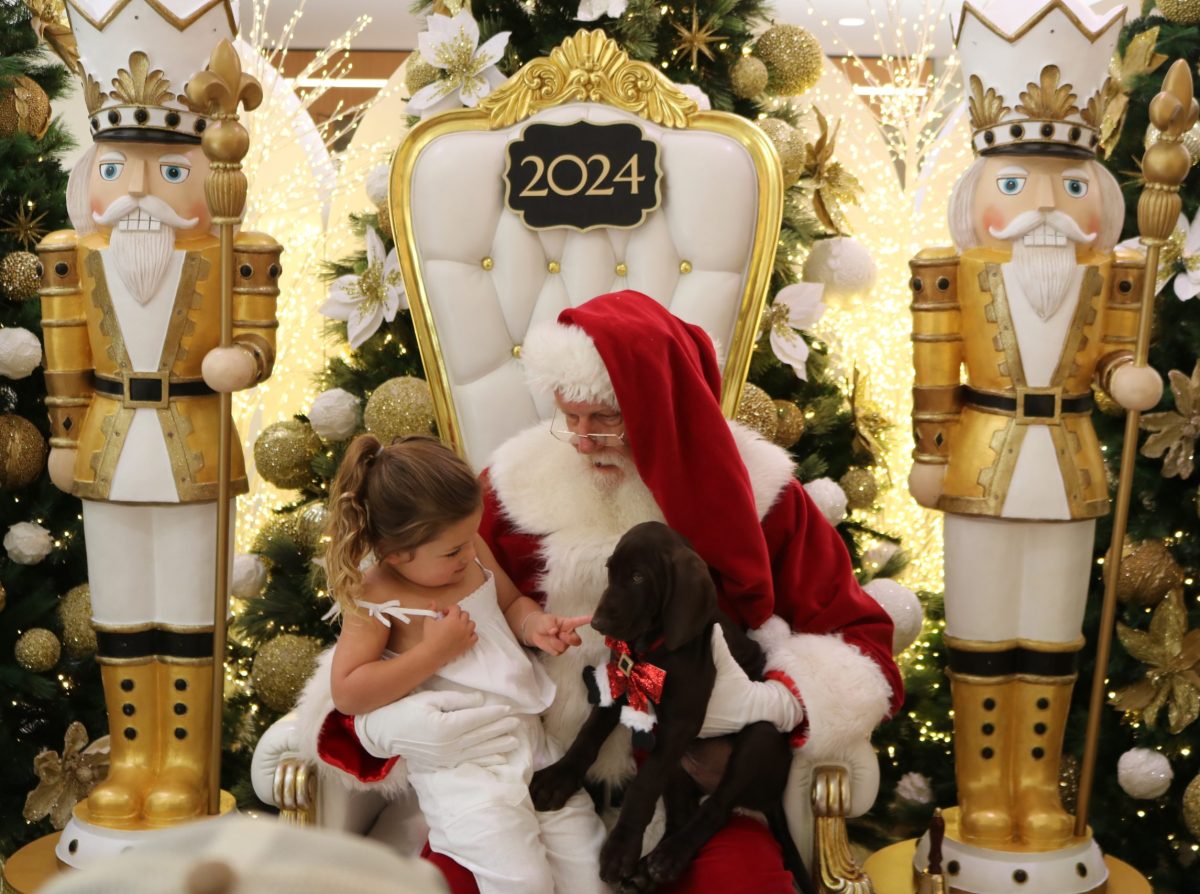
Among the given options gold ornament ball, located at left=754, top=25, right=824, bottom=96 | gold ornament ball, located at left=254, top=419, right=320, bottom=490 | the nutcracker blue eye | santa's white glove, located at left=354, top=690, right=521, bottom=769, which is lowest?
santa's white glove, located at left=354, top=690, right=521, bottom=769

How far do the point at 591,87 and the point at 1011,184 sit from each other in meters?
0.89

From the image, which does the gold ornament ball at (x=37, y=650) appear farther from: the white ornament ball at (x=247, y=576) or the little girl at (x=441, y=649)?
the little girl at (x=441, y=649)

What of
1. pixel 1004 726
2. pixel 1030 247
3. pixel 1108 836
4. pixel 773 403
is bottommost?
pixel 1108 836

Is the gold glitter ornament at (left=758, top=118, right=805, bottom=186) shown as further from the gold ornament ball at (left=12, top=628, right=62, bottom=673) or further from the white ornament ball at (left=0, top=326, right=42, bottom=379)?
the gold ornament ball at (left=12, top=628, right=62, bottom=673)

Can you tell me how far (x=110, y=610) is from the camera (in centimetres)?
299

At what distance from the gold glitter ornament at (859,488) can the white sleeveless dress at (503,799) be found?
4.36ft

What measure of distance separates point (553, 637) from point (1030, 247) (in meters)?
1.29

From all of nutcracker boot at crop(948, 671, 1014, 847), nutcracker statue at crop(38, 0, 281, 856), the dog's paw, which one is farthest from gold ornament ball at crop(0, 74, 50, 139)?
nutcracker boot at crop(948, 671, 1014, 847)

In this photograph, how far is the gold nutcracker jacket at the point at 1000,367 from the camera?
112 inches

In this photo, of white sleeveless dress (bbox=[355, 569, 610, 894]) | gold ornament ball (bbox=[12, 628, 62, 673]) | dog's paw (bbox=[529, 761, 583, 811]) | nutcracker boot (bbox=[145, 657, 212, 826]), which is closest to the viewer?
white sleeveless dress (bbox=[355, 569, 610, 894])

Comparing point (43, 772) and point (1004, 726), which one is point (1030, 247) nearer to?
point (1004, 726)

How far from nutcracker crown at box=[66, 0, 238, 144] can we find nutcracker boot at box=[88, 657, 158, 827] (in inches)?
43.1

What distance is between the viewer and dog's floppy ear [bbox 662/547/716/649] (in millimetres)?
2092

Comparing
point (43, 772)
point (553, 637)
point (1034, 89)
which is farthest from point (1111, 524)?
point (43, 772)
